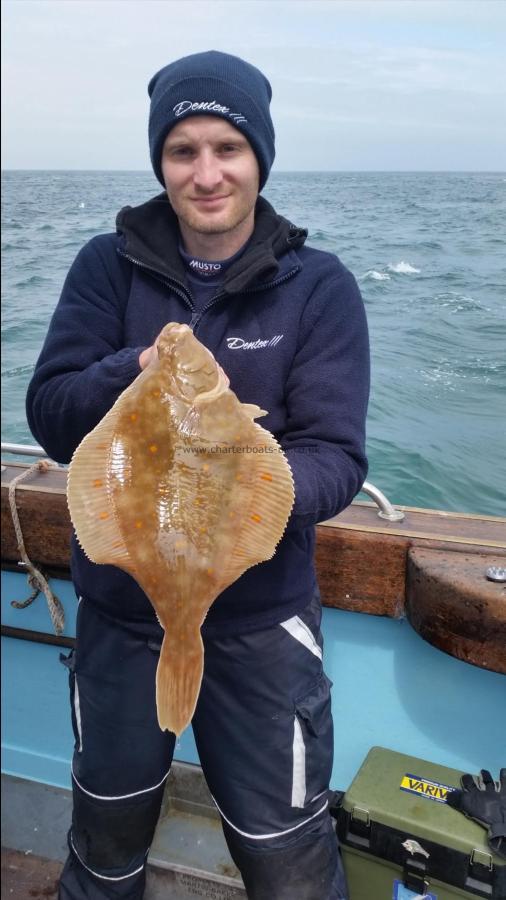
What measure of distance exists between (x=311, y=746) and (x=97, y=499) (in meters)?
1.17

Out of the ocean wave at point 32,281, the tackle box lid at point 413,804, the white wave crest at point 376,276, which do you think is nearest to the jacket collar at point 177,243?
the white wave crest at point 376,276

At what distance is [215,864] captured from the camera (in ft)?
10.4

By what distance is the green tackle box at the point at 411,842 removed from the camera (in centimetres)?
255

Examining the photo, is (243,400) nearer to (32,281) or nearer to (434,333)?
(434,333)

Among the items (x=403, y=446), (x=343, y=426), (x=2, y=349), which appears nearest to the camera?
(x=343, y=426)

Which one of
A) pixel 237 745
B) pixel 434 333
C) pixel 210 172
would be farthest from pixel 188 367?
pixel 434 333

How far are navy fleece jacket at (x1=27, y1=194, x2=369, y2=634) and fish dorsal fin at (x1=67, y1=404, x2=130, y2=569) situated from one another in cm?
23

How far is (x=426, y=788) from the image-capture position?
2809mm

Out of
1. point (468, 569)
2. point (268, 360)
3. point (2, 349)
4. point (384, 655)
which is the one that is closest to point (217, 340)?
point (268, 360)

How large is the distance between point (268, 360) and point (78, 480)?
760 millimetres

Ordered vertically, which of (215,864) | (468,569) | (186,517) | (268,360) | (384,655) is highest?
(268,360)

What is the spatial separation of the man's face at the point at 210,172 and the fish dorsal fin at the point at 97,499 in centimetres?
81

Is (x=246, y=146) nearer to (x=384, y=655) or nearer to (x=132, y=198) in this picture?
(x=384, y=655)

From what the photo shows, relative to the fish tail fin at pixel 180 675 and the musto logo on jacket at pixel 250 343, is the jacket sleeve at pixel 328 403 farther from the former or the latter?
the fish tail fin at pixel 180 675
